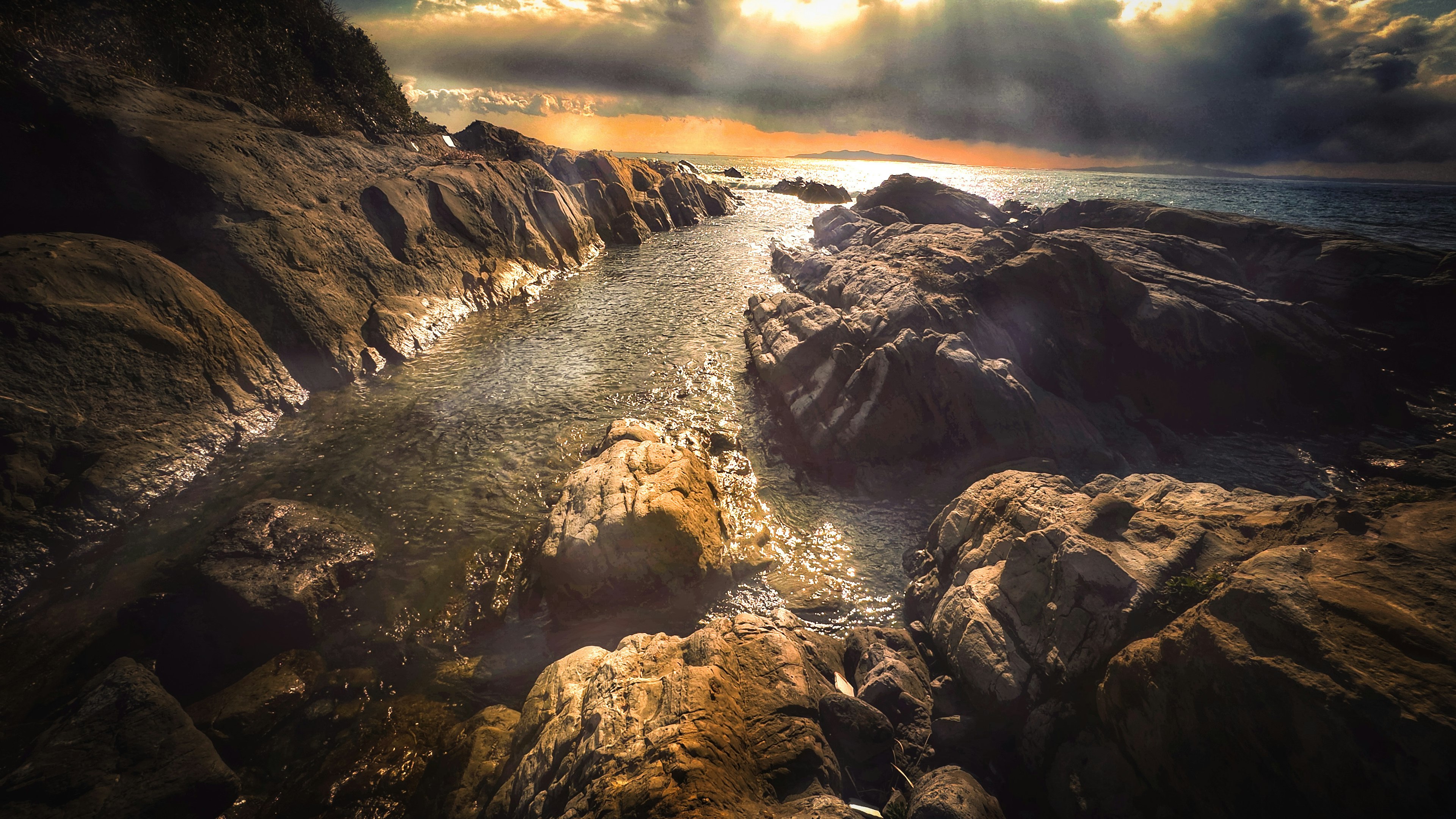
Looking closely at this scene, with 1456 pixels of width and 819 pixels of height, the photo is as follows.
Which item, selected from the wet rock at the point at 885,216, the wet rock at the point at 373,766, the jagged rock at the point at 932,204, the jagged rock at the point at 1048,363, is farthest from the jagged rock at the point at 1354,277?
the wet rock at the point at 373,766

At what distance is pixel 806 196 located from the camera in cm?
8700

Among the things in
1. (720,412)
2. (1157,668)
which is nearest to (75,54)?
(720,412)

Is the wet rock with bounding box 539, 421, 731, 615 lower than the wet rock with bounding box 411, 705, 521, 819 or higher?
higher

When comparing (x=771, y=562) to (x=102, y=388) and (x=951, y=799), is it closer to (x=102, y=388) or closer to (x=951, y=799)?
(x=951, y=799)

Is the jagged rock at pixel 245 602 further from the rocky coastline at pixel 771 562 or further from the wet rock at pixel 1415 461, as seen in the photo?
the wet rock at pixel 1415 461

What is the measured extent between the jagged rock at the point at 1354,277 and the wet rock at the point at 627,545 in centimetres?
2453

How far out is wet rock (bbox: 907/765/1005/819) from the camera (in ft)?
18.5

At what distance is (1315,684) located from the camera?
4777mm

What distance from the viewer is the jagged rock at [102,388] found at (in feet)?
31.7

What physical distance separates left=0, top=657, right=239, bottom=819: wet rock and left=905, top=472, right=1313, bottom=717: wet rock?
35.4ft

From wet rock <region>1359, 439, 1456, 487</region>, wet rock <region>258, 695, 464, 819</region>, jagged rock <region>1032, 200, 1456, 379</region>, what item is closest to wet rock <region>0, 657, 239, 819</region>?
wet rock <region>258, 695, 464, 819</region>

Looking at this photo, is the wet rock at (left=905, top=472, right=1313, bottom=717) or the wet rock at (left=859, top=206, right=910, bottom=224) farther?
the wet rock at (left=859, top=206, right=910, bottom=224)

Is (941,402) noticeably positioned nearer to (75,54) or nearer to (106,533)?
(106,533)

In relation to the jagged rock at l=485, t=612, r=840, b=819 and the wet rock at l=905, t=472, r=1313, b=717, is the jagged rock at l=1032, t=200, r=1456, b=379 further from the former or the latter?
the jagged rock at l=485, t=612, r=840, b=819
